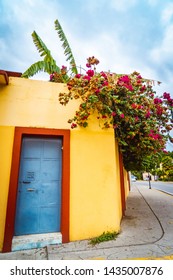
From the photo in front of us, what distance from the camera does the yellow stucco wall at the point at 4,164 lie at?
3.54m

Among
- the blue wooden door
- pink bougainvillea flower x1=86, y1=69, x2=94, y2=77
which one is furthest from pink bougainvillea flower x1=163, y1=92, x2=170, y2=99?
the blue wooden door

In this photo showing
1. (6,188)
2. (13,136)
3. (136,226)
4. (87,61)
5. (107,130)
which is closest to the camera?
(6,188)

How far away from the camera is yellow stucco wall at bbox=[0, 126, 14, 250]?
354 cm

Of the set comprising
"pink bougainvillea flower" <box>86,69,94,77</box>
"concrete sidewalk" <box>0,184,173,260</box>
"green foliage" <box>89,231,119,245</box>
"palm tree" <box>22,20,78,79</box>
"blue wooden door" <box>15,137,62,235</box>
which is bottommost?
"concrete sidewalk" <box>0,184,173,260</box>

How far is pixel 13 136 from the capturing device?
12.8ft

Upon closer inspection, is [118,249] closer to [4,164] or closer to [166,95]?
[4,164]

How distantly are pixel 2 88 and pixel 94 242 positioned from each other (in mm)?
4331

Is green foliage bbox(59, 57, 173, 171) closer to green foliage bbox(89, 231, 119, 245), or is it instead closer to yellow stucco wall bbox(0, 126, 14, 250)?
yellow stucco wall bbox(0, 126, 14, 250)

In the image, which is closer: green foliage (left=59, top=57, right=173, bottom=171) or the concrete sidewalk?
the concrete sidewalk

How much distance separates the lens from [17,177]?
12.3ft

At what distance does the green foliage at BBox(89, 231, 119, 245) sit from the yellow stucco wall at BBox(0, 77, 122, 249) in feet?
0.34

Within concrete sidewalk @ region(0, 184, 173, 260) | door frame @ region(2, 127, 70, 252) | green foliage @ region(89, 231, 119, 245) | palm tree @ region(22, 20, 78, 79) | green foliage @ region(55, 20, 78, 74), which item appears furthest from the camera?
green foliage @ region(55, 20, 78, 74)

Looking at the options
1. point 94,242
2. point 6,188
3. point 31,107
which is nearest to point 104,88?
point 31,107

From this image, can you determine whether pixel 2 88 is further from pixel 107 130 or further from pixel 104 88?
pixel 107 130
